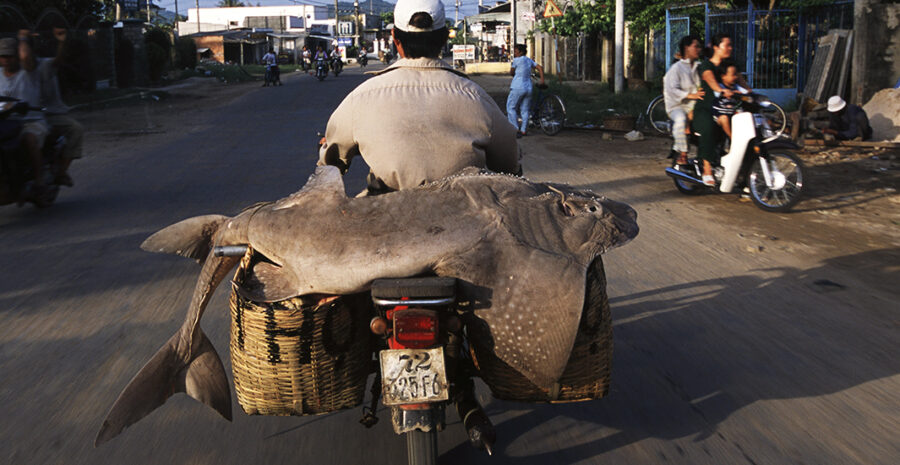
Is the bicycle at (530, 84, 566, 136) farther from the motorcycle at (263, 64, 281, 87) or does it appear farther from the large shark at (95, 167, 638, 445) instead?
the motorcycle at (263, 64, 281, 87)

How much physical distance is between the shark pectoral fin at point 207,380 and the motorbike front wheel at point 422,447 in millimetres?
713

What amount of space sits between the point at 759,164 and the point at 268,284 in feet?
20.6

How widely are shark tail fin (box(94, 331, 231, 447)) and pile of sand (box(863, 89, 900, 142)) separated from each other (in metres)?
10.9

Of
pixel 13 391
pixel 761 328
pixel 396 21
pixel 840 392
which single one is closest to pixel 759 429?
pixel 840 392

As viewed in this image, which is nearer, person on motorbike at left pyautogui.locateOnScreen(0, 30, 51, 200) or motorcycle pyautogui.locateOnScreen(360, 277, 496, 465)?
motorcycle pyautogui.locateOnScreen(360, 277, 496, 465)

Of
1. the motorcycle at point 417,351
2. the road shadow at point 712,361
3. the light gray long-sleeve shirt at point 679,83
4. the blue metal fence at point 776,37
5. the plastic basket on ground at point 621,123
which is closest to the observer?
the motorcycle at point 417,351

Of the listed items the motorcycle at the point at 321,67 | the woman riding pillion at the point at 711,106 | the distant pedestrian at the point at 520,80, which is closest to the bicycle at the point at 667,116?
the woman riding pillion at the point at 711,106

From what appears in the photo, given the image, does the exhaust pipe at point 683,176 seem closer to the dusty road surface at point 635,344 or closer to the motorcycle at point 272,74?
the dusty road surface at point 635,344

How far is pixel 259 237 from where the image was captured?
259 cm

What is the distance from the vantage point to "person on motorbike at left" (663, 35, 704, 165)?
8750 millimetres

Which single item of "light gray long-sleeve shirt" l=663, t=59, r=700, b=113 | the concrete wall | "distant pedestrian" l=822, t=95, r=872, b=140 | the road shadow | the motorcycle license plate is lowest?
the road shadow

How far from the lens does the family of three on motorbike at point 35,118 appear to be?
7703 millimetres

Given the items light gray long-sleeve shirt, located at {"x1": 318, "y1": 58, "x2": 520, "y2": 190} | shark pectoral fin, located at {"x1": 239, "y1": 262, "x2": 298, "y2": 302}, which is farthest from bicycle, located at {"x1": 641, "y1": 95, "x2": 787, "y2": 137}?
shark pectoral fin, located at {"x1": 239, "y1": 262, "x2": 298, "y2": 302}

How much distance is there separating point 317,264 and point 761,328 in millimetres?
2907
